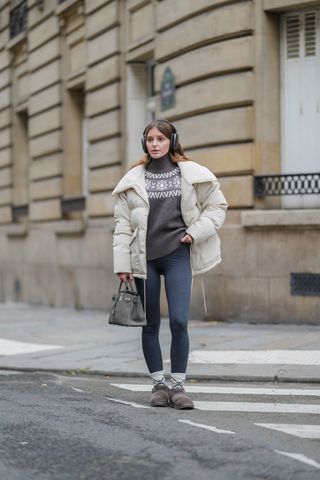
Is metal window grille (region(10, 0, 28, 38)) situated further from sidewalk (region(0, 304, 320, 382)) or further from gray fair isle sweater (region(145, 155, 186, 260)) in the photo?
gray fair isle sweater (region(145, 155, 186, 260))

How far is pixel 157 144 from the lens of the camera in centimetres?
674

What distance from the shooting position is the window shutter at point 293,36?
41.4 ft

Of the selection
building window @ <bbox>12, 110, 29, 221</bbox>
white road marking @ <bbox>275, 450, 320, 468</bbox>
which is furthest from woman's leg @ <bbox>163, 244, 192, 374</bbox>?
building window @ <bbox>12, 110, 29, 221</bbox>

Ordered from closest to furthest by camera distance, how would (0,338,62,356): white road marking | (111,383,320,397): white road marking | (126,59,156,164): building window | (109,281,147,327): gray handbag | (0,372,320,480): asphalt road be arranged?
(0,372,320,480): asphalt road, (109,281,147,327): gray handbag, (111,383,320,397): white road marking, (0,338,62,356): white road marking, (126,59,156,164): building window

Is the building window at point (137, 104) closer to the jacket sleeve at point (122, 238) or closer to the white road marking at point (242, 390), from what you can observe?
the white road marking at point (242, 390)

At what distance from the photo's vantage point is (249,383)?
8.18 metres

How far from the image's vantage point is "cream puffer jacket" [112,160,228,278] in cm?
665

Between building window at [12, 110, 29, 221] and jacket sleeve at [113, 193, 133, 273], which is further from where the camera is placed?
building window at [12, 110, 29, 221]

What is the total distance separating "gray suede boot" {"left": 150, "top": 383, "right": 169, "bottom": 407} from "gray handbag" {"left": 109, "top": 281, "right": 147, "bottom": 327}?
1.84 feet

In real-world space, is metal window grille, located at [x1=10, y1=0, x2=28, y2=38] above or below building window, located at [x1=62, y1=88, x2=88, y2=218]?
above

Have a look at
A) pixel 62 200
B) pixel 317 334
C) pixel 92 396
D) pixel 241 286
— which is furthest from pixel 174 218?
pixel 62 200

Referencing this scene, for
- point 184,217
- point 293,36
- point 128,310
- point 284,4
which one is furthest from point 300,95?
point 128,310

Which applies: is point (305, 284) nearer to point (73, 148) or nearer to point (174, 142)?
point (174, 142)

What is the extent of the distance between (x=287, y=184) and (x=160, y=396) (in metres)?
6.11
